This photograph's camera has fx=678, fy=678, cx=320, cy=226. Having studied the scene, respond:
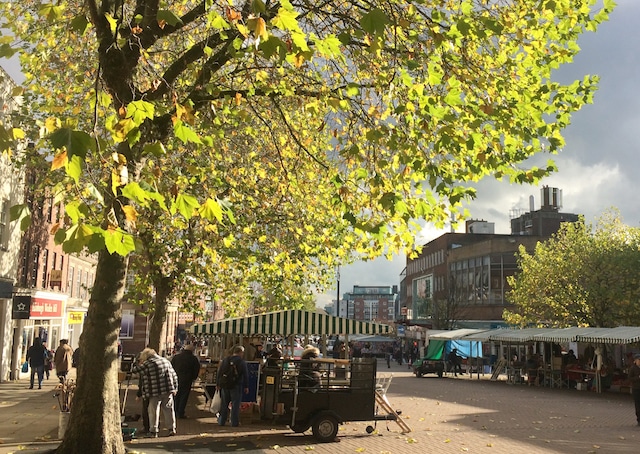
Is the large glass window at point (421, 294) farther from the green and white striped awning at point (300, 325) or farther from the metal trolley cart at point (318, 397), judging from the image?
the metal trolley cart at point (318, 397)

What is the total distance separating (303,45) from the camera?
6207mm

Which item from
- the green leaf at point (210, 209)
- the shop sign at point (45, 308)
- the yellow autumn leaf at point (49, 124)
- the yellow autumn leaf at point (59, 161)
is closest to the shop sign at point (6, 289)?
the shop sign at point (45, 308)

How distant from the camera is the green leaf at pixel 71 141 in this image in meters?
4.89

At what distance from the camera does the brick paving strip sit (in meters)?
11.6

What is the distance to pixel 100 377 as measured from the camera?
9.12 metres

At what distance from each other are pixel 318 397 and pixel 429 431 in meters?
2.94

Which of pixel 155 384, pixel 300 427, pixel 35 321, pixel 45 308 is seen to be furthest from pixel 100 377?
pixel 35 321

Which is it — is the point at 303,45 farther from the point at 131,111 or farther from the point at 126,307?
the point at 126,307

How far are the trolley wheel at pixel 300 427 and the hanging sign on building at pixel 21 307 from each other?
55.7 ft

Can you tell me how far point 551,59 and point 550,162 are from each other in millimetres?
1894

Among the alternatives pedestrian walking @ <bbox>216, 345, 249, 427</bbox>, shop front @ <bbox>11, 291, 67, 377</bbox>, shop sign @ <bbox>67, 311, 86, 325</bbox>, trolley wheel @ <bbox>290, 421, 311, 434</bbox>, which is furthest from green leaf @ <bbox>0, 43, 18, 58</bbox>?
shop sign @ <bbox>67, 311, 86, 325</bbox>

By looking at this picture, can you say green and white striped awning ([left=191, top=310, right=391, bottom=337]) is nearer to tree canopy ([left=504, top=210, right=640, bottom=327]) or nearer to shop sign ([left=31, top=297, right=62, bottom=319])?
shop sign ([left=31, top=297, right=62, bottom=319])

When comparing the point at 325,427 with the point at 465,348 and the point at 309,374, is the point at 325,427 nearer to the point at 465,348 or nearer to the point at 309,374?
the point at 309,374

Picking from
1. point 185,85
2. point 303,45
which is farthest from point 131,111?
point 185,85
